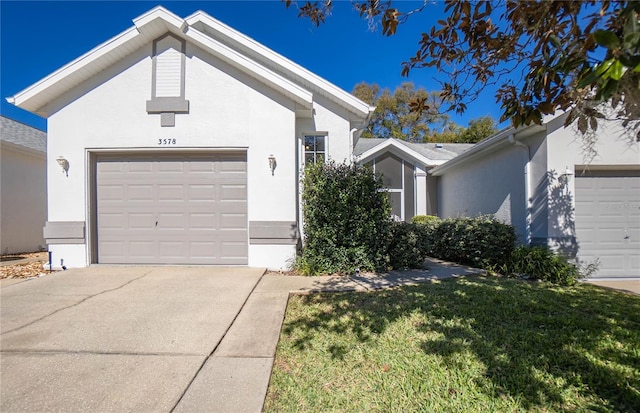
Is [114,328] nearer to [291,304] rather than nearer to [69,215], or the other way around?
[291,304]

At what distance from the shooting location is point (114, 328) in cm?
400

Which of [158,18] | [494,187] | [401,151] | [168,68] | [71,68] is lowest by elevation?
[494,187]

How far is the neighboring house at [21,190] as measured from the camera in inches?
400

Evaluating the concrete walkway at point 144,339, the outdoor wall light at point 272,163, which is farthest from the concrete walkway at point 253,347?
the outdoor wall light at point 272,163

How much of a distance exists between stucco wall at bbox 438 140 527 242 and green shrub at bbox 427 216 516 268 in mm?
780

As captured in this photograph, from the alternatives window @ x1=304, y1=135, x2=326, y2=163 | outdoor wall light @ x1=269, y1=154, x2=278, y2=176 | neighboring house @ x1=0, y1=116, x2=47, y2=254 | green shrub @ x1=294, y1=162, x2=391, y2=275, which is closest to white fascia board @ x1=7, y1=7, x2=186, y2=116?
outdoor wall light @ x1=269, y1=154, x2=278, y2=176

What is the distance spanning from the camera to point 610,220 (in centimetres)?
754

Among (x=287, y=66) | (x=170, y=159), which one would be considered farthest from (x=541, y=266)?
(x=170, y=159)

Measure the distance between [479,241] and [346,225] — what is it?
13.3 ft

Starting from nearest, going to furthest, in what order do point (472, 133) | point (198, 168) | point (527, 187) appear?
1. point (198, 168)
2. point (527, 187)
3. point (472, 133)

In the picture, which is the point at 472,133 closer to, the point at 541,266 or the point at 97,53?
the point at 541,266

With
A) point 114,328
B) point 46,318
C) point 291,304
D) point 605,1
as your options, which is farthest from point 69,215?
point 605,1

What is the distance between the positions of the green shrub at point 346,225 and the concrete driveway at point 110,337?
1.87 m

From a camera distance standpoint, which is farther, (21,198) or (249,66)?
(21,198)
